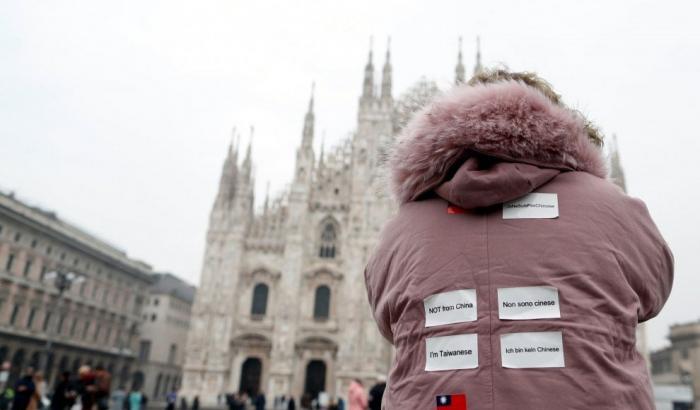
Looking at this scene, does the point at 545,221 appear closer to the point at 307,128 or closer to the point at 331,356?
the point at 331,356

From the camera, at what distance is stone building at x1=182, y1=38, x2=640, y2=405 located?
28531mm

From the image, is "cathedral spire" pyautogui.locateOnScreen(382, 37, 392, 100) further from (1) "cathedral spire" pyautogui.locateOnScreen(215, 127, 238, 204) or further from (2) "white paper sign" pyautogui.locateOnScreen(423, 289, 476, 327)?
(2) "white paper sign" pyautogui.locateOnScreen(423, 289, 476, 327)

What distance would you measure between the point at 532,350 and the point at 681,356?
62.1m

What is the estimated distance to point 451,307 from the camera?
1568 mm

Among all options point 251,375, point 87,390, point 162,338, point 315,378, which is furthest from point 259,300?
point 87,390

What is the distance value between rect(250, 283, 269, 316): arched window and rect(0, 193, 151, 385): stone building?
9495 millimetres

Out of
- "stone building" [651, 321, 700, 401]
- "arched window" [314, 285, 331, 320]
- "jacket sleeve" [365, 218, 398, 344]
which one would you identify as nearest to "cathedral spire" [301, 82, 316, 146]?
"arched window" [314, 285, 331, 320]

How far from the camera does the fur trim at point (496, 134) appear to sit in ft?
5.47

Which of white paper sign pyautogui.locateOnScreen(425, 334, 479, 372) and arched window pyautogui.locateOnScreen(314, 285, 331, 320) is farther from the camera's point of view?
arched window pyautogui.locateOnScreen(314, 285, 331, 320)

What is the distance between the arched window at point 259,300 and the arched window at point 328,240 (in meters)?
3.62

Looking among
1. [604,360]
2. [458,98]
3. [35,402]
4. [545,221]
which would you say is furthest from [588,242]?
[35,402]

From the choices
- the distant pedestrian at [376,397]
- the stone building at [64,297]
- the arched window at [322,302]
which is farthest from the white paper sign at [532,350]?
the arched window at [322,302]

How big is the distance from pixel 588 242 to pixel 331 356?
28.9m

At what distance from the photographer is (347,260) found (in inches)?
1179
